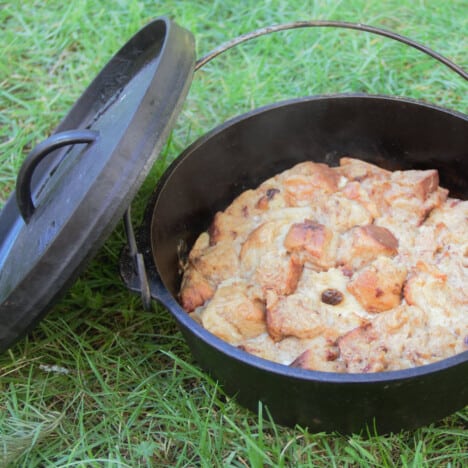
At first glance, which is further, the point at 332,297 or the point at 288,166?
the point at 288,166

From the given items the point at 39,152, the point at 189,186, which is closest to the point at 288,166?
the point at 189,186

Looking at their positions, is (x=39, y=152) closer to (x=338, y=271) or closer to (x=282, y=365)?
(x=282, y=365)

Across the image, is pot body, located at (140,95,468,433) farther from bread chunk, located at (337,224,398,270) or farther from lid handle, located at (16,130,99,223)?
bread chunk, located at (337,224,398,270)

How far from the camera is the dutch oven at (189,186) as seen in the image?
5.54 feet

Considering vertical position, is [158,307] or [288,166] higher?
[288,166]

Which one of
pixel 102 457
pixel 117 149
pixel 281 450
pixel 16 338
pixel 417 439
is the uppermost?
pixel 117 149

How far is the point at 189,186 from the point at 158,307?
1.92ft

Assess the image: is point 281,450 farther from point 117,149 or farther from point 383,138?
point 383,138

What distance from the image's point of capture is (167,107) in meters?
1.75

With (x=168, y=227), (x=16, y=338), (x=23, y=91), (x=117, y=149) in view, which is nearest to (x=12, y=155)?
(x=23, y=91)

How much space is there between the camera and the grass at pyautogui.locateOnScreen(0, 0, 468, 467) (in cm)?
209

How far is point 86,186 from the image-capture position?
1804 millimetres

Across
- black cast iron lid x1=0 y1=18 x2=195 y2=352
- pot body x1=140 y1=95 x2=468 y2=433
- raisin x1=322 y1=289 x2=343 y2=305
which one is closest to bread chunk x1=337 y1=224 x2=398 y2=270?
raisin x1=322 y1=289 x2=343 y2=305

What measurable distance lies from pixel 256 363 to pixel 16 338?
2.64ft
